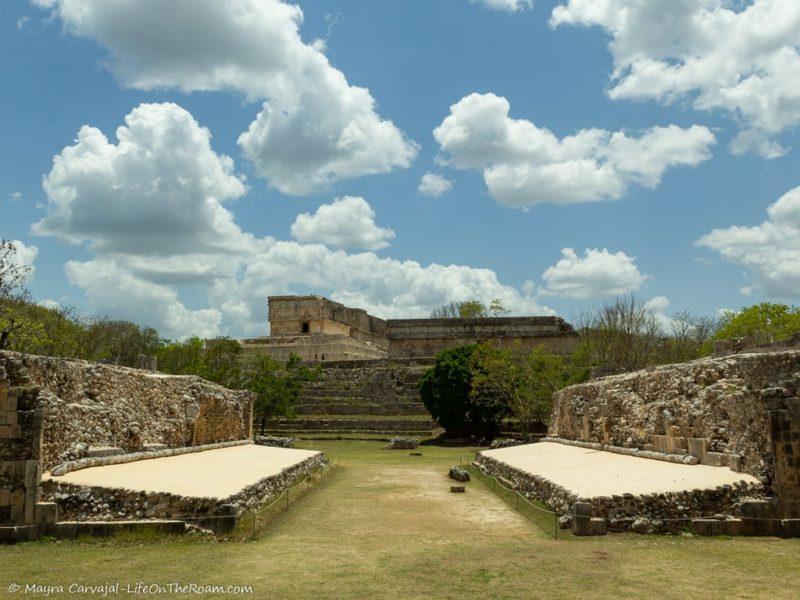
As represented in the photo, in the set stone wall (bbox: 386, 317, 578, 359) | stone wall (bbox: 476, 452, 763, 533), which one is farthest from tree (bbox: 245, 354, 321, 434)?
stone wall (bbox: 476, 452, 763, 533)

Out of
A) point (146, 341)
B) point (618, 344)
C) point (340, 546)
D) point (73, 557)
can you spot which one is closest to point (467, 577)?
point (340, 546)

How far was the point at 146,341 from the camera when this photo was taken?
42.2 metres

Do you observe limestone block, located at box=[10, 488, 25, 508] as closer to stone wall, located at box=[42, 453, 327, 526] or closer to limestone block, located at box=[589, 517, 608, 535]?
stone wall, located at box=[42, 453, 327, 526]

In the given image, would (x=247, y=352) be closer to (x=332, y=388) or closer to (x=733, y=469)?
(x=332, y=388)

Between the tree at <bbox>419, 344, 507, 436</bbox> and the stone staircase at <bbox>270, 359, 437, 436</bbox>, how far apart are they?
1694 millimetres

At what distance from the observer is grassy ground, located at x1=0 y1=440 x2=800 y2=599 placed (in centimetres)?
559

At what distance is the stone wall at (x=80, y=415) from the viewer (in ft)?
24.5

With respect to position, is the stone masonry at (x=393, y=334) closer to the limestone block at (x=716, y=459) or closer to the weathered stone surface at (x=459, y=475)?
the weathered stone surface at (x=459, y=475)

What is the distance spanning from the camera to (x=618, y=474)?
9.70 m

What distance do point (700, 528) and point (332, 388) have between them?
30.2 metres

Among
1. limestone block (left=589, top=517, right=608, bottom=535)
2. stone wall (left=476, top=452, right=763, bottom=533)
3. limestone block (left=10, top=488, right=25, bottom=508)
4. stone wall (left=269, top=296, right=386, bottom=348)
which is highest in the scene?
stone wall (left=269, top=296, right=386, bottom=348)

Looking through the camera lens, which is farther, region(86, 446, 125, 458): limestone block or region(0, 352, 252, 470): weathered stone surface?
region(86, 446, 125, 458): limestone block

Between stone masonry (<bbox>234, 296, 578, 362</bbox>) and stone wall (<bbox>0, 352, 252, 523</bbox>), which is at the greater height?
stone masonry (<bbox>234, 296, 578, 362</bbox>)

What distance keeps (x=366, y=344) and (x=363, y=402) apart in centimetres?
1348
